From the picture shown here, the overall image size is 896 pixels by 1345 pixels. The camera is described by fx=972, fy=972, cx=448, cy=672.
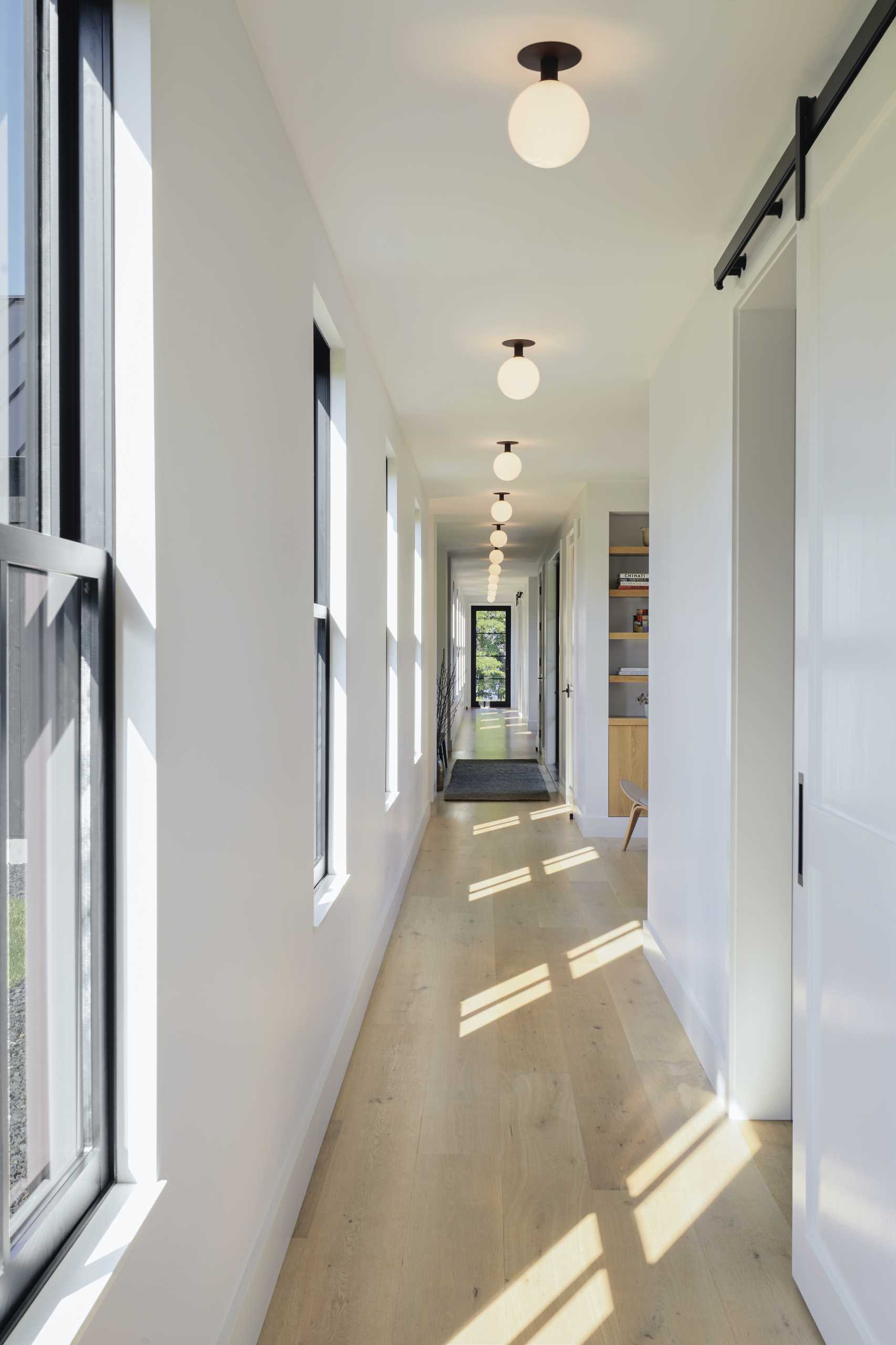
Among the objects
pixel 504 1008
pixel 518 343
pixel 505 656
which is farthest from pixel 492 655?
pixel 504 1008

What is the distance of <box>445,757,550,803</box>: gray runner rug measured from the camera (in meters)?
8.74

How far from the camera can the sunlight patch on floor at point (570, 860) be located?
19.6 feet

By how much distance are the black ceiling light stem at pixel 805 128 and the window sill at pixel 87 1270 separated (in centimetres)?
209

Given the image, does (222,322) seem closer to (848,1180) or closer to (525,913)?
(848,1180)

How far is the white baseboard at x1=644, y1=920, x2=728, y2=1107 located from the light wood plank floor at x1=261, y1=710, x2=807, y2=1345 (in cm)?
5

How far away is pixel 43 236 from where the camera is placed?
3.79ft

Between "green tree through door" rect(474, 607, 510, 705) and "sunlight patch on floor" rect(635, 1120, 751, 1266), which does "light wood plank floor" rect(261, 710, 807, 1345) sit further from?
"green tree through door" rect(474, 607, 510, 705)

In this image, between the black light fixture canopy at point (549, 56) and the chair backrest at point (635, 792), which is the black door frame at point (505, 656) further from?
the black light fixture canopy at point (549, 56)

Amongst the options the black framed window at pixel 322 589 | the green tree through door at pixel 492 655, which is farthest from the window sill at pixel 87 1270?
the green tree through door at pixel 492 655

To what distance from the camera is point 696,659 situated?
328cm

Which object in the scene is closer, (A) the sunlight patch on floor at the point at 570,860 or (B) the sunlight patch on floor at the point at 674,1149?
(B) the sunlight patch on floor at the point at 674,1149

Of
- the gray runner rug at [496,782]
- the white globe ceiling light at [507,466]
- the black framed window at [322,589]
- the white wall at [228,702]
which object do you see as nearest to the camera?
the white wall at [228,702]

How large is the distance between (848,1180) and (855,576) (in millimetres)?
1081

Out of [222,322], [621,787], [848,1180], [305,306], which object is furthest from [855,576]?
[621,787]
